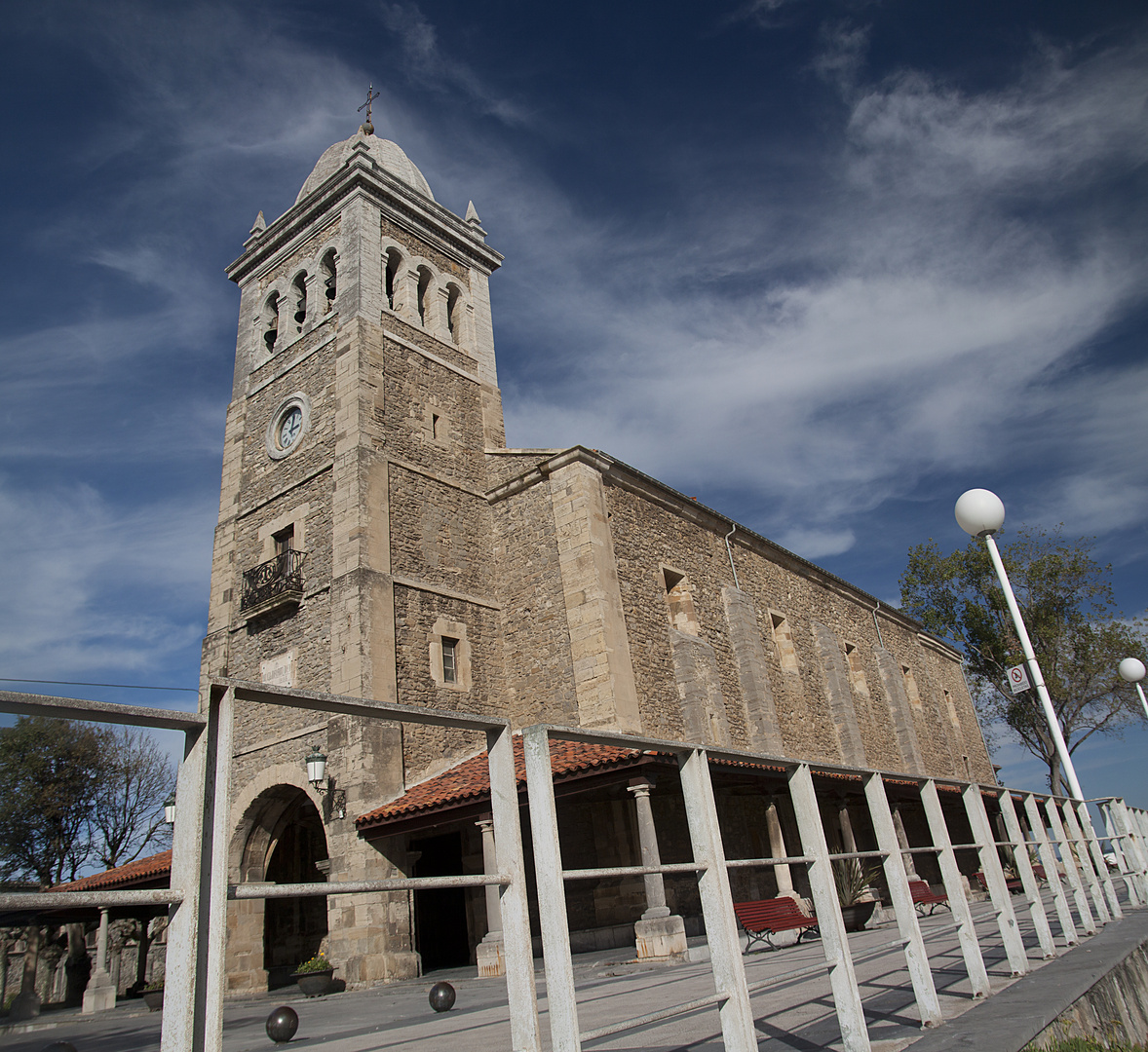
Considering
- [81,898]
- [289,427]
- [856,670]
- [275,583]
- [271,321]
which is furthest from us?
[856,670]

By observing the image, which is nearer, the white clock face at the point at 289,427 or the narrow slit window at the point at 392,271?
the white clock face at the point at 289,427

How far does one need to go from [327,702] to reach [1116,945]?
6.11 m

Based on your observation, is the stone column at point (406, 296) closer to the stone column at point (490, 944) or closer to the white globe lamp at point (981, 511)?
the stone column at point (490, 944)

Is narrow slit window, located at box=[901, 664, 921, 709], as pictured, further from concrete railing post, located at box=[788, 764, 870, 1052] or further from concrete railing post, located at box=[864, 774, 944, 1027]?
concrete railing post, located at box=[788, 764, 870, 1052]

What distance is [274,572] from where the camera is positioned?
14.4 m

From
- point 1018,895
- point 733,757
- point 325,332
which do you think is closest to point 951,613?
point 1018,895

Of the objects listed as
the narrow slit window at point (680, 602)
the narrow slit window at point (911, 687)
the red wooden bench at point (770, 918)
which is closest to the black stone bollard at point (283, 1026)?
the red wooden bench at point (770, 918)

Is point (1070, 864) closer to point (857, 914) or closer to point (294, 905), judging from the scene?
point (857, 914)

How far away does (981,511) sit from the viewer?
30.6 feet

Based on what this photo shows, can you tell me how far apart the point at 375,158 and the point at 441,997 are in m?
18.3

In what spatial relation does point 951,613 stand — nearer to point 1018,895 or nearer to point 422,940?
point 1018,895

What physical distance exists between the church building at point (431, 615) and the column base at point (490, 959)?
0.04 m

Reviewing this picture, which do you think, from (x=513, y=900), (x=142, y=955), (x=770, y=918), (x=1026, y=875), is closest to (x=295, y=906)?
(x=142, y=955)

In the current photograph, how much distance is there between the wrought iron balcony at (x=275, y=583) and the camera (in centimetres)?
1396
